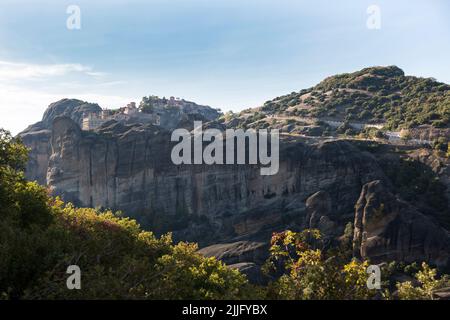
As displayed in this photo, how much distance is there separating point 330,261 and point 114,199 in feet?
290

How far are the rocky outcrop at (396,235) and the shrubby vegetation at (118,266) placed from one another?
3749 cm

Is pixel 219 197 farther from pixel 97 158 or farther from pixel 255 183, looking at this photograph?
pixel 97 158

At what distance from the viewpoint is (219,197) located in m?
89.8

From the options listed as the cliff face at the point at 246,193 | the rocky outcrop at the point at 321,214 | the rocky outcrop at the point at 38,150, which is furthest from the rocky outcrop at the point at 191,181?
the rocky outcrop at the point at 38,150

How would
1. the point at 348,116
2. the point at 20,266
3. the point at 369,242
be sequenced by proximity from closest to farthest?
the point at 20,266 < the point at 369,242 < the point at 348,116

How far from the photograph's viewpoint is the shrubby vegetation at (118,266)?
16578 mm

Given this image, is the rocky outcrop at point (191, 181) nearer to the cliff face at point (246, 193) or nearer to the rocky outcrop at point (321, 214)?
the cliff face at point (246, 193)

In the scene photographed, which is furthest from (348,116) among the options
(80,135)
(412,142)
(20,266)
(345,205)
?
(20,266)
